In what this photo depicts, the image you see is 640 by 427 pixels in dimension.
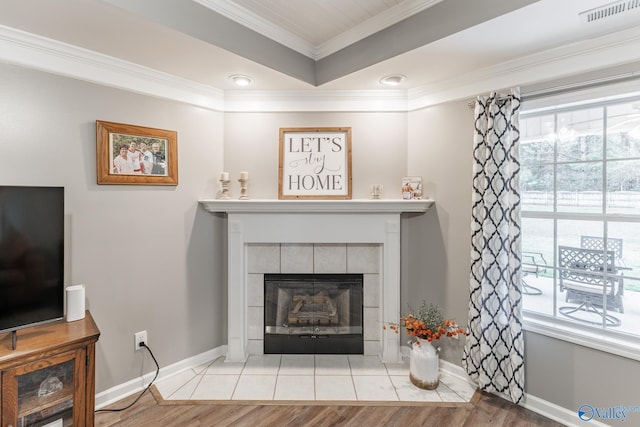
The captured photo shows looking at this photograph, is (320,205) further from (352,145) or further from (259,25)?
(259,25)

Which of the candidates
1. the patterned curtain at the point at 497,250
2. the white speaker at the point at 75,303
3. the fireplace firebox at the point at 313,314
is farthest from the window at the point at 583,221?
the white speaker at the point at 75,303

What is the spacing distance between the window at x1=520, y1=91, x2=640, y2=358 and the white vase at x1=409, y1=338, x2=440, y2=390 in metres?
0.67

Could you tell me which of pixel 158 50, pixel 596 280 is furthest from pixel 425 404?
pixel 158 50

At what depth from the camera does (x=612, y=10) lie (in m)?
1.55

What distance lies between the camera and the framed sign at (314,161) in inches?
110

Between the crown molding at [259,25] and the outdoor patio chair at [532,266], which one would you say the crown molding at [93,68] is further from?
the outdoor patio chair at [532,266]

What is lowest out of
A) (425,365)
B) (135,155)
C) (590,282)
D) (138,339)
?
(425,365)

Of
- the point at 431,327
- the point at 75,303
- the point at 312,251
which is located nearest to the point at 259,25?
the point at 312,251

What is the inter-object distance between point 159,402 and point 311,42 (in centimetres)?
277

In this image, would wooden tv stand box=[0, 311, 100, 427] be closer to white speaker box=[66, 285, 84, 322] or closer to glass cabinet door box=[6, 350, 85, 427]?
glass cabinet door box=[6, 350, 85, 427]

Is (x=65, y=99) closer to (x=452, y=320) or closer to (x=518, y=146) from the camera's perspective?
(x=518, y=146)

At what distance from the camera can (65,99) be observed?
1.98 meters

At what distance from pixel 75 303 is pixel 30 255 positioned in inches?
16.1

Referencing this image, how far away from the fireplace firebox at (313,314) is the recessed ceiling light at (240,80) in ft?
5.29
